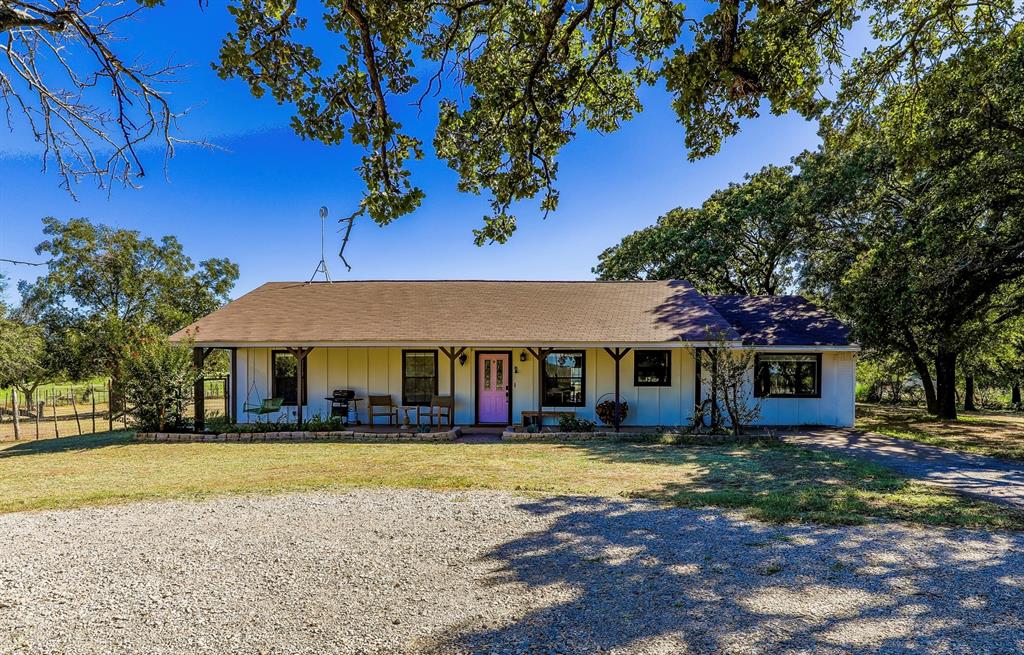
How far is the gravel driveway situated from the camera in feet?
10.00

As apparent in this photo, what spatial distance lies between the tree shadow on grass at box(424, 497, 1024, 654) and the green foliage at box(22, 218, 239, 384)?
74.6ft

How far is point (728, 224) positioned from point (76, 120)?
820 inches

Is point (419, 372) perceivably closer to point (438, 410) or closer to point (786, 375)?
point (438, 410)

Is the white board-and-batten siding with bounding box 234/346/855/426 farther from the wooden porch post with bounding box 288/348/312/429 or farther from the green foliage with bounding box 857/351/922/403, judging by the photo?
the green foliage with bounding box 857/351/922/403

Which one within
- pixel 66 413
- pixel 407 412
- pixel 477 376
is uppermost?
pixel 477 376

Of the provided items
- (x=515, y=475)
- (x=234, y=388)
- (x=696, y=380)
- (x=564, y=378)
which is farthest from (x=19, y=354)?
(x=696, y=380)

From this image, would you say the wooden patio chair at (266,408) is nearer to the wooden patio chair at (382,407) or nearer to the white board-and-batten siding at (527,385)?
the white board-and-batten siding at (527,385)

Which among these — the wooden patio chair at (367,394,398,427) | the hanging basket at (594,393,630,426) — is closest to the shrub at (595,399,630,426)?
the hanging basket at (594,393,630,426)

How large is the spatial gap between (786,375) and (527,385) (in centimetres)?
737

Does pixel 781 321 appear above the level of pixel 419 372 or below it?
above

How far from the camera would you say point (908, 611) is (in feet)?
11.1

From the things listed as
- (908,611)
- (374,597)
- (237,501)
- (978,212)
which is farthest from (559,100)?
(978,212)

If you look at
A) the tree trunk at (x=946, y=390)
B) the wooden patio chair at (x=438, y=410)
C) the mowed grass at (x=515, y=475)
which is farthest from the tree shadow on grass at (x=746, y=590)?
the tree trunk at (x=946, y=390)

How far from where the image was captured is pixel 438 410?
13156 millimetres
